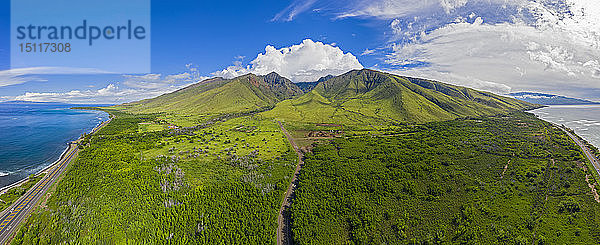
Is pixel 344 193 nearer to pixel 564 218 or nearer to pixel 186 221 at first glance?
pixel 186 221

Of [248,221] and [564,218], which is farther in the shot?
[248,221]

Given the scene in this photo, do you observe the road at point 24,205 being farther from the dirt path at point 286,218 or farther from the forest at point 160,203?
the dirt path at point 286,218

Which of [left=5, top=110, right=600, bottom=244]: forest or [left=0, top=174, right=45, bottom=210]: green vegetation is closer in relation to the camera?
[left=5, top=110, right=600, bottom=244]: forest

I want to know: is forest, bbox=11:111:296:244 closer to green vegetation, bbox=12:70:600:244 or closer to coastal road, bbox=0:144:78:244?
green vegetation, bbox=12:70:600:244

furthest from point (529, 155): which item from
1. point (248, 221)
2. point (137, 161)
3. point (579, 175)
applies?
point (137, 161)

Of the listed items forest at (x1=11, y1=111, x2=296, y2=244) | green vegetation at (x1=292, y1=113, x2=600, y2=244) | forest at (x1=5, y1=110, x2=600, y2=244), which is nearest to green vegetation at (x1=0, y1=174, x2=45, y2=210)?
forest at (x1=5, y1=110, x2=600, y2=244)

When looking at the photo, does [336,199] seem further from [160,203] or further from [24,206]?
[24,206]

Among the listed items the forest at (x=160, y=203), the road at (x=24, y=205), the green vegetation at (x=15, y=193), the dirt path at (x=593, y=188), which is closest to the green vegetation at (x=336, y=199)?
the forest at (x=160, y=203)
